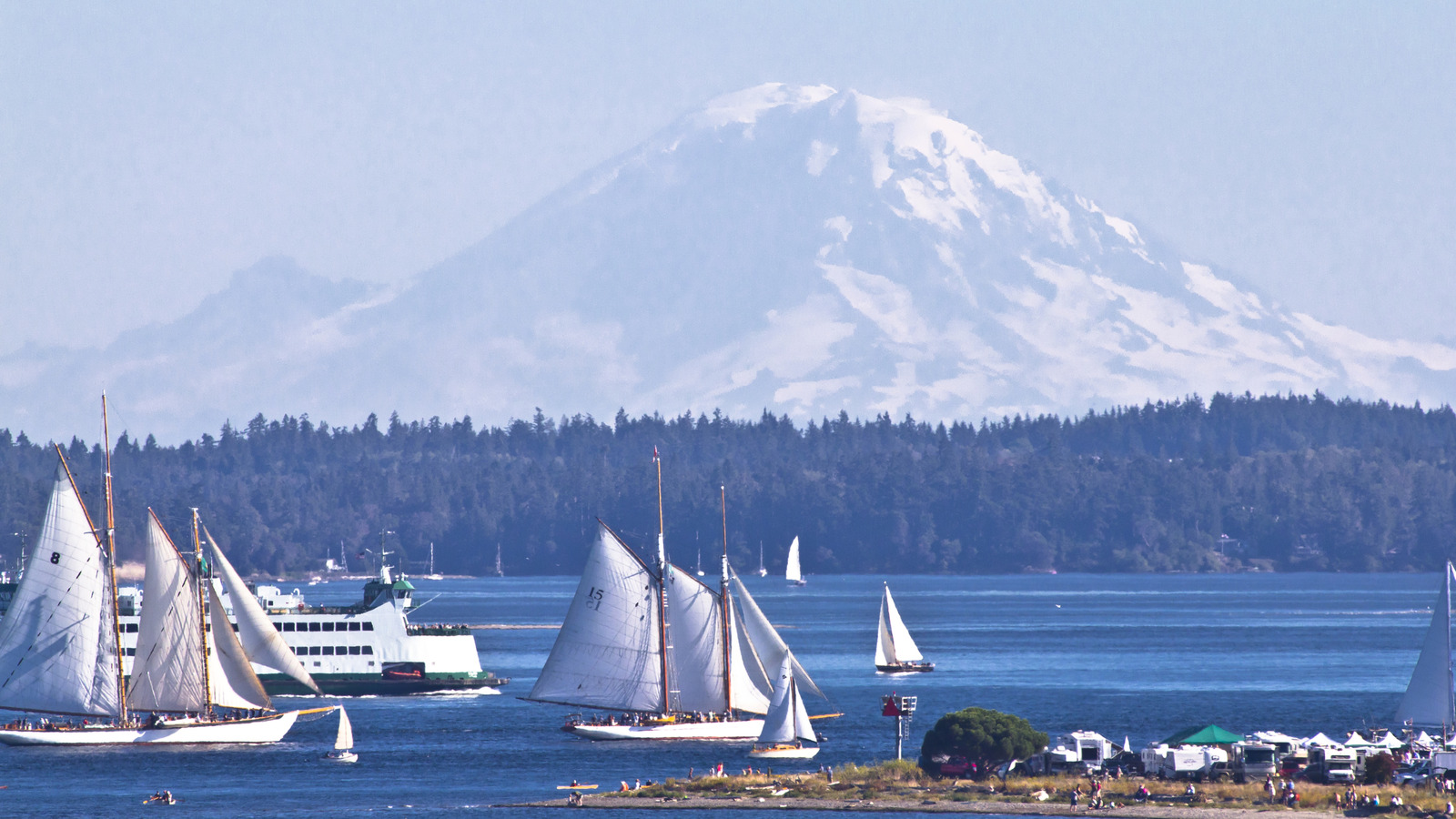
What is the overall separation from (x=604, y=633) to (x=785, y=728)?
11395 mm

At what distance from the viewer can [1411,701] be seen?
90938 millimetres

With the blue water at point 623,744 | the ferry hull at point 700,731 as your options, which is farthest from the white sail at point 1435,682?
the ferry hull at point 700,731

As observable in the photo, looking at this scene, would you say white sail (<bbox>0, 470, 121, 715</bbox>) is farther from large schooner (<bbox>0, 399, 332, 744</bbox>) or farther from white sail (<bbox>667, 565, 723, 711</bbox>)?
white sail (<bbox>667, 565, 723, 711</bbox>)

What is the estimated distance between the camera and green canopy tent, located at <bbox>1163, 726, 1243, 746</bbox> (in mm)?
80500

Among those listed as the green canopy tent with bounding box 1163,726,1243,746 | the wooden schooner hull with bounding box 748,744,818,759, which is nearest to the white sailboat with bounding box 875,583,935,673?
the wooden schooner hull with bounding box 748,744,818,759

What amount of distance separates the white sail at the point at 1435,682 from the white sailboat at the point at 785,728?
2426 cm

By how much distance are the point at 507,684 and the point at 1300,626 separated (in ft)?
300

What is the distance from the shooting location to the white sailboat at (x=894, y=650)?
142 m

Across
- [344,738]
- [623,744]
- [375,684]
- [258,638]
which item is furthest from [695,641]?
[375,684]

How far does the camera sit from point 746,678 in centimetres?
9925

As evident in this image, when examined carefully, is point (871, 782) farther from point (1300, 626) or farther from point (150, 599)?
point (1300, 626)

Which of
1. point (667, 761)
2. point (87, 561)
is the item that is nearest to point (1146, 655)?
point (667, 761)

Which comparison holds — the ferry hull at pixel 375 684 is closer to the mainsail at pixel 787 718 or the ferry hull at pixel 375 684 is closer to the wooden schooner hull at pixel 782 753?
the wooden schooner hull at pixel 782 753

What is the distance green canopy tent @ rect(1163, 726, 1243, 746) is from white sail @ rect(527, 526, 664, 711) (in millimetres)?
26189
